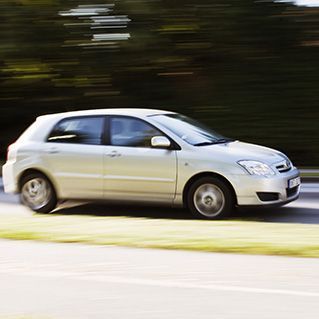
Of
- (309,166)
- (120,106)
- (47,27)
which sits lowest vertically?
(309,166)

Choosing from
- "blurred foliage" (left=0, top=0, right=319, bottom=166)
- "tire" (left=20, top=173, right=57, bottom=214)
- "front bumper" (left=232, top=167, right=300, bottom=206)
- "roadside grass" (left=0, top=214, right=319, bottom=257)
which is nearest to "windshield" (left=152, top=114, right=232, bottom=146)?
"front bumper" (left=232, top=167, right=300, bottom=206)

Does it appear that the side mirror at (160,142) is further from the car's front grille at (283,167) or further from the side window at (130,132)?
the car's front grille at (283,167)

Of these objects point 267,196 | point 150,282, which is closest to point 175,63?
point 267,196

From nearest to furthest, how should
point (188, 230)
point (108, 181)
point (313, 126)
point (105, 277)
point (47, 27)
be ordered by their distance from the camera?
point (105, 277), point (188, 230), point (108, 181), point (313, 126), point (47, 27)

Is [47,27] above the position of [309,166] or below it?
above

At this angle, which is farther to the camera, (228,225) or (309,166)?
(309,166)

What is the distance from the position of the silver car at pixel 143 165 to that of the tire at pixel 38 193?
1 cm

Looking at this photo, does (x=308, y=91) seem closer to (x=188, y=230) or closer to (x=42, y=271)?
(x=188, y=230)

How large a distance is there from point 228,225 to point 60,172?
9.82 ft

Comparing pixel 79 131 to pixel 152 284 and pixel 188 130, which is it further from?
pixel 152 284

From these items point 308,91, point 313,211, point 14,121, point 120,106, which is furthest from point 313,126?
point 14,121

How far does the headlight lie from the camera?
9.80 meters

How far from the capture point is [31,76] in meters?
18.7

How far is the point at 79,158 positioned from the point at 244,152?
2.39 m
